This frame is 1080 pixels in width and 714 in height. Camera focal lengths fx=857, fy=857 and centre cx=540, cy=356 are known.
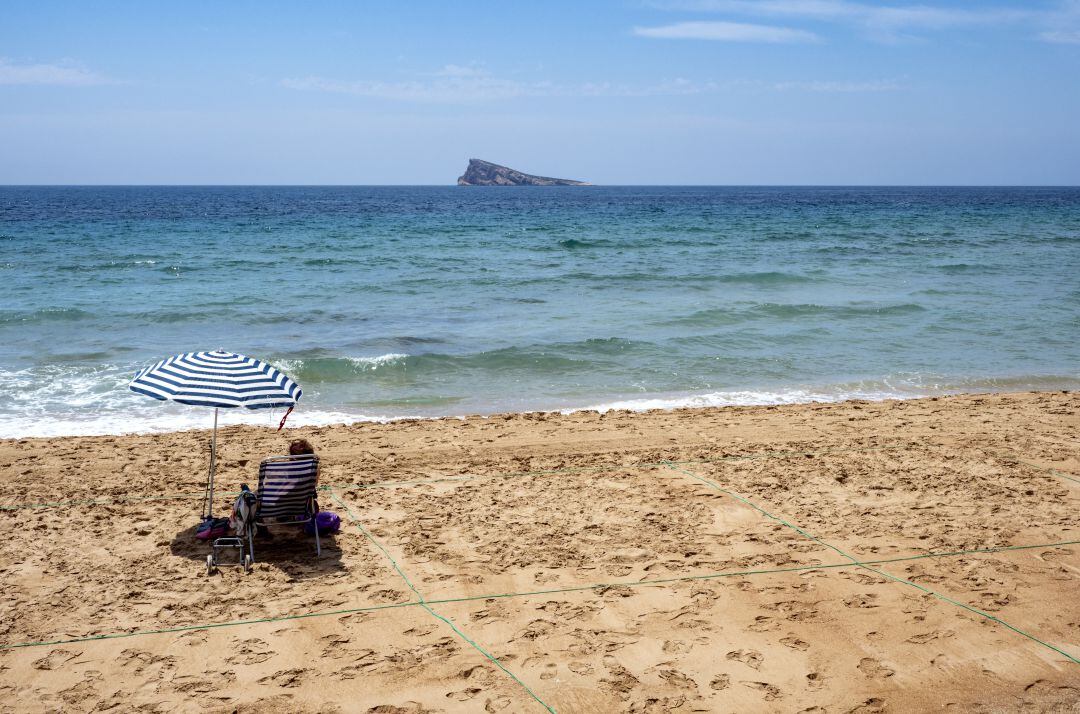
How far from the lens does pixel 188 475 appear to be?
8.55m

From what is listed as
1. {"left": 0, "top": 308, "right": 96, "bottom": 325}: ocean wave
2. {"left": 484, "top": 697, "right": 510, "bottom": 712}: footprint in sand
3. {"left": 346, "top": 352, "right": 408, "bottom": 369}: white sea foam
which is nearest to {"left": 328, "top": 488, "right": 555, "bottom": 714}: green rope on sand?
{"left": 484, "top": 697, "right": 510, "bottom": 712}: footprint in sand

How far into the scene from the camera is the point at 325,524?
22.8 feet

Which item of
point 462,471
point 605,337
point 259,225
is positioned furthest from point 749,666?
point 259,225

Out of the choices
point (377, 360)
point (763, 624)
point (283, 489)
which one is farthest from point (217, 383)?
point (377, 360)

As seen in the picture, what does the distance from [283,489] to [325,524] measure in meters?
0.51

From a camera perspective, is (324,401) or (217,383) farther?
(324,401)

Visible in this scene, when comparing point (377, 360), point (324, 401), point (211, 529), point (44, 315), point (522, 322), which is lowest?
point (324, 401)

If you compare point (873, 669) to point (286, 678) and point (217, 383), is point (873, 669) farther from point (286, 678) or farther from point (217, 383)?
point (217, 383)

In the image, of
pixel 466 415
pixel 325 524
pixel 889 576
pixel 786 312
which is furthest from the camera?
pixel 786 312

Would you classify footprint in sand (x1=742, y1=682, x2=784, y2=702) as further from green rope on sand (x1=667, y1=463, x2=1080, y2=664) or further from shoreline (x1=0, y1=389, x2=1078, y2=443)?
shoreline (x1=0, y1=389, x2=1078, y2=443)

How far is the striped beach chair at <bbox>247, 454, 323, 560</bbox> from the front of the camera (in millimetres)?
6656

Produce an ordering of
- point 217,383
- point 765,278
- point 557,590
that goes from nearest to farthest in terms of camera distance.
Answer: point 557,590, point 217,383, point 765,278

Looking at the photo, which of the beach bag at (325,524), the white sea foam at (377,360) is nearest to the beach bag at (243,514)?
the beach bag at (325,524)

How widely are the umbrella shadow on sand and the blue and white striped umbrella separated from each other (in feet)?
3.85
